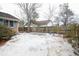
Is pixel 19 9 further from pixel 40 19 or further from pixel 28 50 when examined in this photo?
pixel 28 50

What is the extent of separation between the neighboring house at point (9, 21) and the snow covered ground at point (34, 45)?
0.52 ft

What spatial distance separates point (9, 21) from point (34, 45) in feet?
1.84

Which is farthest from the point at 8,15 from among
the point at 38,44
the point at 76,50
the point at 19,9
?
the point at 76,50

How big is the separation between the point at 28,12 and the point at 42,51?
672mm

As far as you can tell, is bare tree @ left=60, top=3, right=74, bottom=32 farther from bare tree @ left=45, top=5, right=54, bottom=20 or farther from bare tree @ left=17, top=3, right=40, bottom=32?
bare tree @ left=17, top=3, right=40, bottom=32

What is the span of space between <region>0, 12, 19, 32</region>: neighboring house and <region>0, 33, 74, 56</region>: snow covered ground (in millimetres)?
158

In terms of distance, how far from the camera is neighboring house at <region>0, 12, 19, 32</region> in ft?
8.30

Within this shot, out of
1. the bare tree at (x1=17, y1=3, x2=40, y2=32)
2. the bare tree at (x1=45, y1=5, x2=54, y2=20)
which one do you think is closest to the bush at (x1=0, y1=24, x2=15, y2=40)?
the bare tree at (x1=17, y1=3, x2=40, y2=32)

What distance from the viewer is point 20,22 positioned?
2.58 meters

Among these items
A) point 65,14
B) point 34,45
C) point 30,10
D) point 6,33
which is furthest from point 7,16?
point 65,14

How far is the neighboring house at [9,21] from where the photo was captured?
2.53m

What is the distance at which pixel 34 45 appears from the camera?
8.51ft

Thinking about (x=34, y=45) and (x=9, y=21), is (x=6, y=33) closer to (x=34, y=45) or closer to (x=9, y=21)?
(x=9, y=21)

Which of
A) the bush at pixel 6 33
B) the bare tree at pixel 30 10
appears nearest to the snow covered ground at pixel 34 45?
the bush at pixel 6 33
